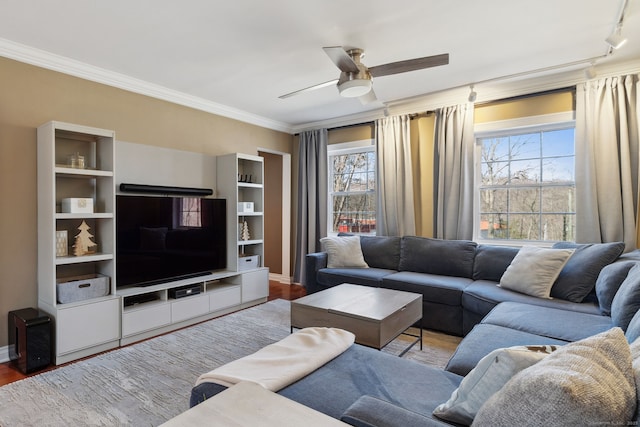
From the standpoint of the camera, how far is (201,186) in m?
4.16

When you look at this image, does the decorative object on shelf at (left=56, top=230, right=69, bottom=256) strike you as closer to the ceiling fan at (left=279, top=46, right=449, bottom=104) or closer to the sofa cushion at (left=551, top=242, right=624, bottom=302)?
the ceiling fan at (left=279, top=46, right=449, bottom=104)

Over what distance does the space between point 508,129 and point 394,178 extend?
1399mm

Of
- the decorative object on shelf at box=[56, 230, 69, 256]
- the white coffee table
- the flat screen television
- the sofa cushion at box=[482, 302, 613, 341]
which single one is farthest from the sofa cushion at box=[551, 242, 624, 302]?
the decorative object on shelf at box=[56, 230, 69, 256]

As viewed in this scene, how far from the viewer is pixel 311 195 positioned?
5.23 m

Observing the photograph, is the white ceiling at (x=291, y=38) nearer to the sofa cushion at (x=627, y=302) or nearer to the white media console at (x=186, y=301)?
the sofa cushion at (x=627, y=302)

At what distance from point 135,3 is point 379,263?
→ 345 centimetres

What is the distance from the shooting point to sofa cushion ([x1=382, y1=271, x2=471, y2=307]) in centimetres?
319

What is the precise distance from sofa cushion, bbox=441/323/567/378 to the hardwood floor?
294cm

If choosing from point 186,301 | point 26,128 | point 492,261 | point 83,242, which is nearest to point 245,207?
point 186,301

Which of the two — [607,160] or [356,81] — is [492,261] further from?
[356,81]

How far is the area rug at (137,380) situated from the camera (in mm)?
2006

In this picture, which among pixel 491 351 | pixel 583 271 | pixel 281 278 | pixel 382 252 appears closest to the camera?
pixel 491 351

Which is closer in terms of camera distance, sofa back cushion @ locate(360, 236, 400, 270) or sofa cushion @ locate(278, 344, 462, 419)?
sofa cushion @ locate(278, 344, 462, 419)

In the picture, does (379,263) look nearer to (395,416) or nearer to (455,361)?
(455,361)
